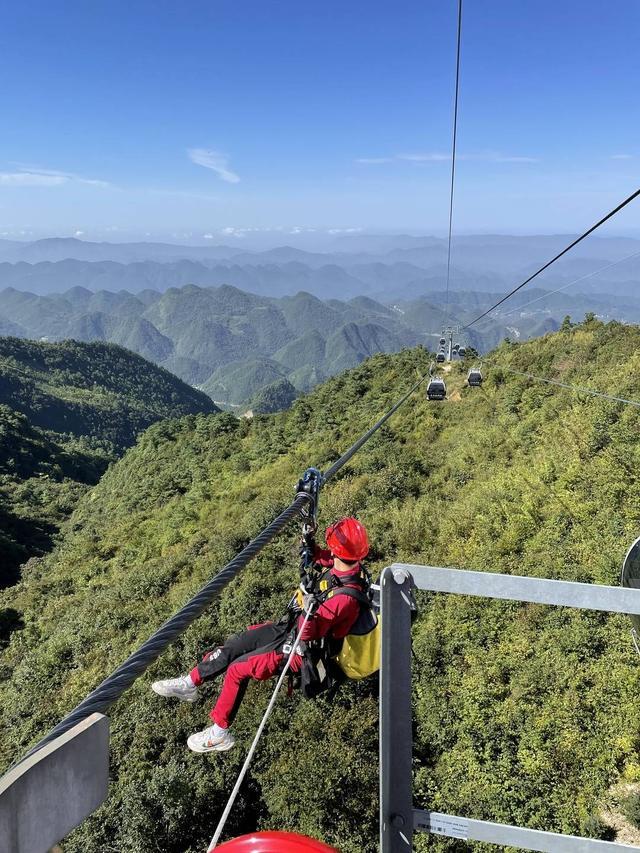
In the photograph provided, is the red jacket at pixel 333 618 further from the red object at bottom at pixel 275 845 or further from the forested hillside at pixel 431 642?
the forested hillside at pixel 431 642

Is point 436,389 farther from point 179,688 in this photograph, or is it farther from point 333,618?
point 333,618

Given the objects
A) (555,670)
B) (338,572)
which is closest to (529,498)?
(555,670)

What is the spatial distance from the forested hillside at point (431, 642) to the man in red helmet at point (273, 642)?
25.5ft

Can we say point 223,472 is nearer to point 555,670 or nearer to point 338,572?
point 555,670

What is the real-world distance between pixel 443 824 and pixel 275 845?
623 mm

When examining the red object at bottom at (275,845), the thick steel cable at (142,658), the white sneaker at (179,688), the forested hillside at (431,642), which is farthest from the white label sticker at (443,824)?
the forested hillside at (431,642)

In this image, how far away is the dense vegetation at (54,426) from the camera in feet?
219

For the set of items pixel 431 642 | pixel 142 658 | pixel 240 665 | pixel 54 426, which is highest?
pixel 142 658

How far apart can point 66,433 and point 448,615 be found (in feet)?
482

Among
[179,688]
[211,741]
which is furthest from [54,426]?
[211,741]

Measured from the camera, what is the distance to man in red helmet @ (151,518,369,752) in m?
3.97

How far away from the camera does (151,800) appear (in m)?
11.1

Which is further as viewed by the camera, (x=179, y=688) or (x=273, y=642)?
(x=179, y=688)

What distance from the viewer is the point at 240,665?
4348 mm
